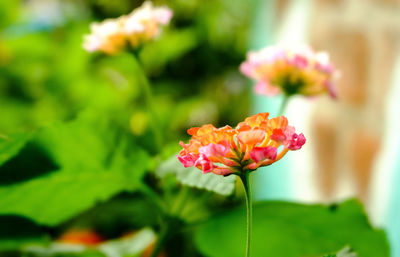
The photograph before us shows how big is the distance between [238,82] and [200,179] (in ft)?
4.63

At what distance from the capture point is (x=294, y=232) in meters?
0.34

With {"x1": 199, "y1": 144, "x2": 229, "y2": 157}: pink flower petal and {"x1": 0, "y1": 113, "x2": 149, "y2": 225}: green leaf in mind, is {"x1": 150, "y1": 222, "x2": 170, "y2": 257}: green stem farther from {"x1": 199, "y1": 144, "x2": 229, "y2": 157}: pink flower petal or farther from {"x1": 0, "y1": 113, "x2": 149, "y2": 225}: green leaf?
{"x1": 199, "y1": 144, "x2": 229, "y2": 157}: pink flower petal

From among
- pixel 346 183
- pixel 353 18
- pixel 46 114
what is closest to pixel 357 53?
pixel 353 18

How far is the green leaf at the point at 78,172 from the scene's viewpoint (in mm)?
330

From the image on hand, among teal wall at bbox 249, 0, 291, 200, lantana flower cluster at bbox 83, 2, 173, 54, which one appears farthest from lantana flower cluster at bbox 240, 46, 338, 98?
teal wall at bbox 249, 0, 291, 200

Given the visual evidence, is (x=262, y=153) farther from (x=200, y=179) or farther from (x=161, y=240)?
(x=161, y=240)

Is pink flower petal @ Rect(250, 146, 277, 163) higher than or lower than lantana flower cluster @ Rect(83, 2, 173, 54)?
lower

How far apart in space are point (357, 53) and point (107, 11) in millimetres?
1236

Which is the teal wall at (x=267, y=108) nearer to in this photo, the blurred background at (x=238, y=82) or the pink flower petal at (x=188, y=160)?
the blurred background at (x=238, y=82)

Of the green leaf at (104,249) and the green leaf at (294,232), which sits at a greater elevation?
the green leaf at (104,249)

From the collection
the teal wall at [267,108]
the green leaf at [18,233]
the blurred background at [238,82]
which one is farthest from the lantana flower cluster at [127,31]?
the teal wall at [267,108]

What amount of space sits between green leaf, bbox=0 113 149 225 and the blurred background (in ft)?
0.06

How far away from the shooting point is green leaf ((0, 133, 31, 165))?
292mm

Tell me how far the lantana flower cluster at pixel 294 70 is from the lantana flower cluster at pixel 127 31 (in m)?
0.09
